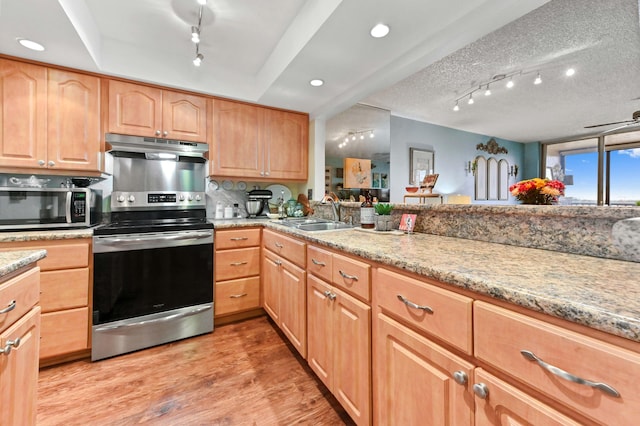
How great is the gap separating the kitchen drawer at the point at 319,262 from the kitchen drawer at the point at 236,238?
99 centimetres

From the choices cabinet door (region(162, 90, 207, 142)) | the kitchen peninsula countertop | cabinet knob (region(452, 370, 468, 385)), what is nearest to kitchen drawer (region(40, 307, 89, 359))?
cabinet door (region(162, 90, 207, 142))

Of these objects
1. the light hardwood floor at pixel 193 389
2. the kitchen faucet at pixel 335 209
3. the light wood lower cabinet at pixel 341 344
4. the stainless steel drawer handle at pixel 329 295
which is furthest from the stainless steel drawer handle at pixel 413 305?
the kitchen faucet at pixel 335 209

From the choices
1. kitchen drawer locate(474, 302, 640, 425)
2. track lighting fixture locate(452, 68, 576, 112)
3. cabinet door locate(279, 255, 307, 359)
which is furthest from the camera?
track lighting fixture locate(452, 68, 576, 112)

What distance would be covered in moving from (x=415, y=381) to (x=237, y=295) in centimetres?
182

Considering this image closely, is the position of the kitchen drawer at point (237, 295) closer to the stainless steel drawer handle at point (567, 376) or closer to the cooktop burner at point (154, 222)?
the cooktop burner at point (154, 222)

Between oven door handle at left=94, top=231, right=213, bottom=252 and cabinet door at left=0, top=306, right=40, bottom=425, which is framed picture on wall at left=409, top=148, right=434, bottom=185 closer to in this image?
oven door handle at left=94, top=231, right=213, bottom=252

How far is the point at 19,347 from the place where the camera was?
2.65 feet

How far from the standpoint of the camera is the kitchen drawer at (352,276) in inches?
41.7

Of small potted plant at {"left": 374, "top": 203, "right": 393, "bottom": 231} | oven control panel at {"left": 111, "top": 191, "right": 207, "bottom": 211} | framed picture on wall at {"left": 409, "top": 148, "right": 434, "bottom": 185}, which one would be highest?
framed picture on wall at {"left": 409, "top": 148, "right": 434, "bottom": 185}

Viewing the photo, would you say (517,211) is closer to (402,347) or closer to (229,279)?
(402,347)

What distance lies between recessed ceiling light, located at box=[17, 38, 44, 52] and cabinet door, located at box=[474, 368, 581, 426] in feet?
9.79

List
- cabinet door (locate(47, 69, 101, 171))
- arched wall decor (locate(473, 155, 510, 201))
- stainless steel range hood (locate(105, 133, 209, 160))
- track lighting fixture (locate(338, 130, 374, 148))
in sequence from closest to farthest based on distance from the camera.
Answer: cabinet door (locate(47, 69, 101, 171)), stainless steel range hood (locate(105, 133, 209, 160)), track lighting fixture (locate(338, 130, 374, 148)), arched wall decor (locate(473, 155, 510, 201))

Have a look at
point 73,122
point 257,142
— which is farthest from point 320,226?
point 73,122

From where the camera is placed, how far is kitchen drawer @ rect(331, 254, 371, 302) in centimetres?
106
